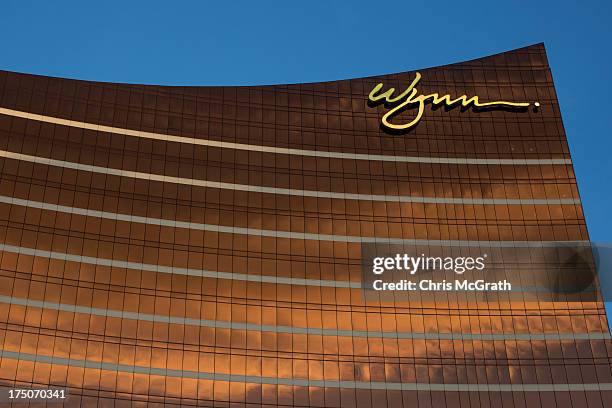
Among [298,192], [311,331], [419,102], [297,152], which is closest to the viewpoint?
[311,331]

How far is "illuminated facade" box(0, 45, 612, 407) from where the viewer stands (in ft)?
199

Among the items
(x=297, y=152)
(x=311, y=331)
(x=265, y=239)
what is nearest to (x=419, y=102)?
(x=297, y=152)

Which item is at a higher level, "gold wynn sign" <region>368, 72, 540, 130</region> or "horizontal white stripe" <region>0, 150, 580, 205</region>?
"gold wynn sign" <region>368, 72, 540, 130</region>

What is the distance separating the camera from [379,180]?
233ft

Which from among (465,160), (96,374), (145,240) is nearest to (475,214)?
(465,160)

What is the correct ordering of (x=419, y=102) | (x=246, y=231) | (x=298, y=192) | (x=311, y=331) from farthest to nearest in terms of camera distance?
(x=419, y=102) < (x=298, y=192) < (x=246, y=231) < (x=311, y=331)

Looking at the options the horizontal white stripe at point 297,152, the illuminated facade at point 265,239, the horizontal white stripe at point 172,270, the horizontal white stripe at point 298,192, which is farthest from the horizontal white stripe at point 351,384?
the horizontal white stripe at point 297,152

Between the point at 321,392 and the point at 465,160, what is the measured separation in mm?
24247

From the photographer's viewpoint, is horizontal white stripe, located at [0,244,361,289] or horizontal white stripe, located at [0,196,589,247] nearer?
horizontal white stripe, located at [0,244,361,289]

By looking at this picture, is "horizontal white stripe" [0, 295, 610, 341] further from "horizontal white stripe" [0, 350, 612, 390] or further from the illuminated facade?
"horizontal white stripe" [0, 350, 612, 390]

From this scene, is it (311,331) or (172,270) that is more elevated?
(172,270)

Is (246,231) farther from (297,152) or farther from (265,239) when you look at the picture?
(297,152)

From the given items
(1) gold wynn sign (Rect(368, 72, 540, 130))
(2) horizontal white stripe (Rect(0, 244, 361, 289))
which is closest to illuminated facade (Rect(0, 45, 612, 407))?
(2) horizontal white stripe (Rect(0, 244, 361, 289))

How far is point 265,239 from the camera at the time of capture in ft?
219
